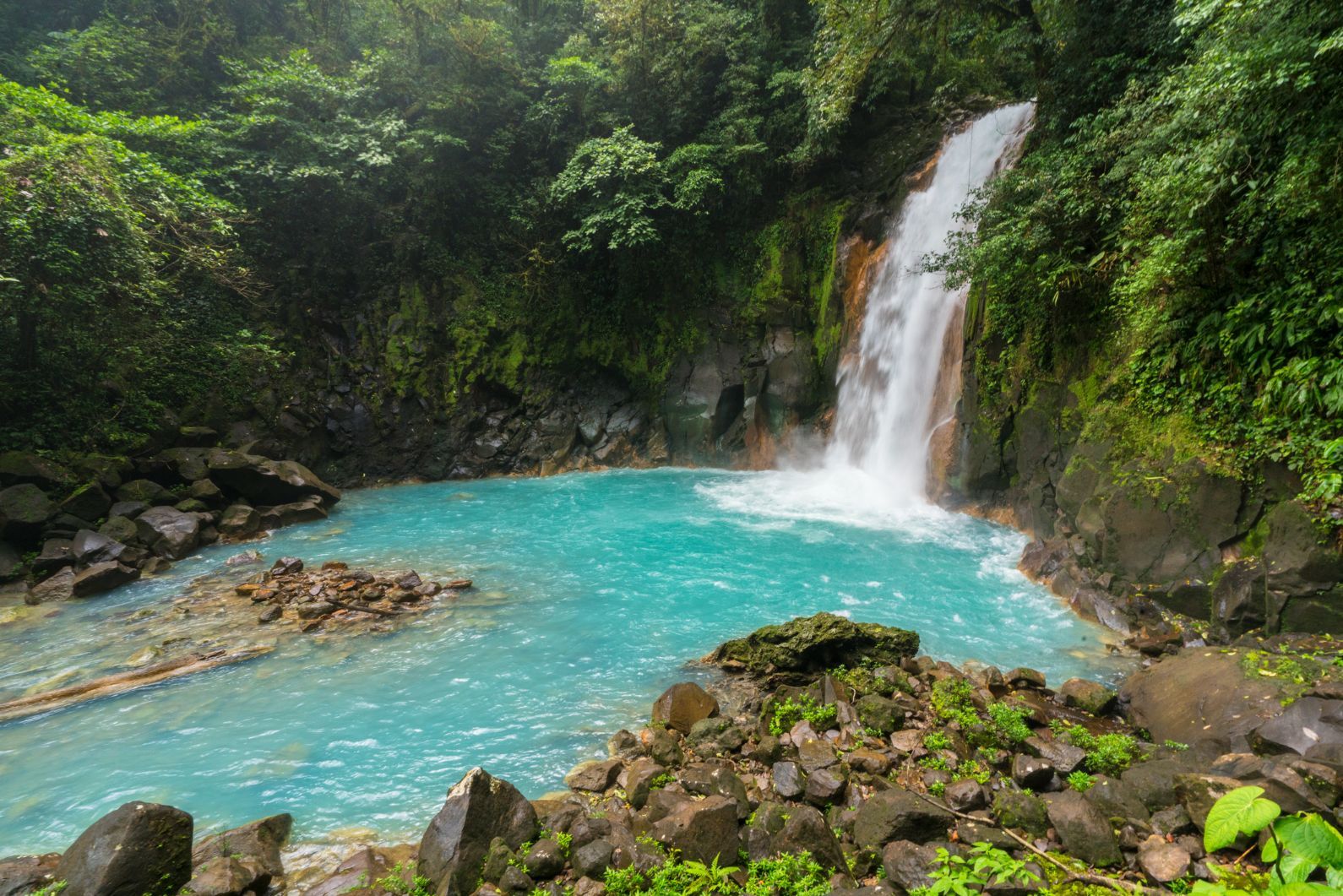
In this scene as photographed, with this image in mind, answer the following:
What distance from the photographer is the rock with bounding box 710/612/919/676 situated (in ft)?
19.3

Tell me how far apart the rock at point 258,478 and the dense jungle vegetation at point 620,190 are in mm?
1735

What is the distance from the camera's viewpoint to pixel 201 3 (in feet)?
57.1

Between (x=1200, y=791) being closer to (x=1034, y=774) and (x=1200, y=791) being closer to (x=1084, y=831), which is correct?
(x=1084, y=831)

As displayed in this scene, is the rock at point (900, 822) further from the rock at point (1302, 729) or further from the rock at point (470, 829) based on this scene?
the rock at point (1302, 729)

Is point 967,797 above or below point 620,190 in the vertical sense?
below

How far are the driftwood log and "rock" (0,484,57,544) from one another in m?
5.02

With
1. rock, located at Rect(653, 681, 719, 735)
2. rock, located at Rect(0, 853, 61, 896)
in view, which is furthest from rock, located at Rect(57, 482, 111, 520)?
rock, located at Rect(653, 681, 719, 735)

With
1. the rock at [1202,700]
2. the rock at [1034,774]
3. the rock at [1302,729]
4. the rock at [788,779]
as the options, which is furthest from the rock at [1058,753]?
the rock at [788,779]

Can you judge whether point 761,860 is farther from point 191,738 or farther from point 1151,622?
point 1151,622

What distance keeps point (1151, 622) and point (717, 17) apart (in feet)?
58.0

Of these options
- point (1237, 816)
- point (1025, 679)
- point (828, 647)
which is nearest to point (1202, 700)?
point (1025, 679)

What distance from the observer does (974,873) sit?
2502mm

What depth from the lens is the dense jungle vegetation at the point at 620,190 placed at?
5691 mm

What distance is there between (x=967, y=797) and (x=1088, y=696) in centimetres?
228
